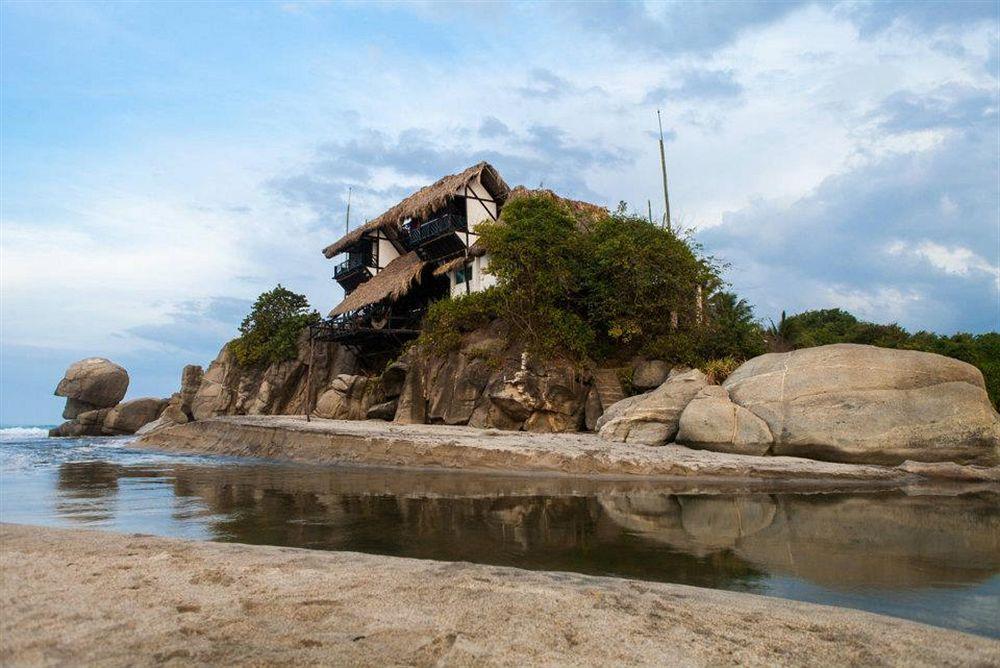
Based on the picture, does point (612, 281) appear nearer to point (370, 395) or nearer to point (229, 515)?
point (370, 395)

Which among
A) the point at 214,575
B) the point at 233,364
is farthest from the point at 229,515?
the point at 233,364

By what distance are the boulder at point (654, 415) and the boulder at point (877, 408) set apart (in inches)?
56.8

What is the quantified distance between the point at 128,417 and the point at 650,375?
115ft

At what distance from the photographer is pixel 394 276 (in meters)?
30.2

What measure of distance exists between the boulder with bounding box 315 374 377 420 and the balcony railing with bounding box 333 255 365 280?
9.45 meters

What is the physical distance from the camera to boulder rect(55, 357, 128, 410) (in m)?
41.5

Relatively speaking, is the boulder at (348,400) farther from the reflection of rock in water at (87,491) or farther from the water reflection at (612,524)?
the water reflection at (612,524)

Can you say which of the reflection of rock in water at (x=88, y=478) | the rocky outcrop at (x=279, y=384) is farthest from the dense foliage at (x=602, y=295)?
the rocky outcrop at (x=279, y=384)

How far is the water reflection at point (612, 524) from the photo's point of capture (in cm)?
549

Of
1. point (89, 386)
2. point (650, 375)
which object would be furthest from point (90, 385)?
point (650, 375)

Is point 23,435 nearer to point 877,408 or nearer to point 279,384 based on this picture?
point 279,384

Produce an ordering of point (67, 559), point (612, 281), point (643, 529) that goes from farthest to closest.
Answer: point (612, 281), point (643, 529), point (67, 559)

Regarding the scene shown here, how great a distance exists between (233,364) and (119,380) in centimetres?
1443

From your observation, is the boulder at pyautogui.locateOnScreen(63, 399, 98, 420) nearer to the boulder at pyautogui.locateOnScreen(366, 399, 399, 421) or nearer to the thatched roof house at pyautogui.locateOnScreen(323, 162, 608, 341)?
the thatched roof house at pyautogui.locateOnScreen(323, 162, 608, 341)
